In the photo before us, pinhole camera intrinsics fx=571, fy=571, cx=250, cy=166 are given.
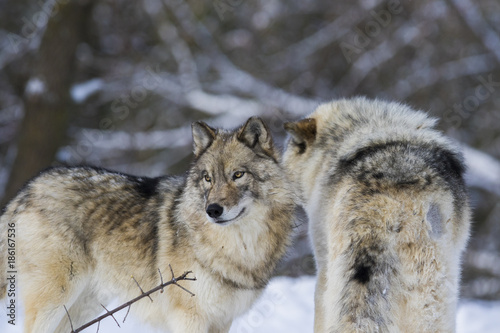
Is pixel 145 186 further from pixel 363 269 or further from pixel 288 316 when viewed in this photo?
pixel 288 316

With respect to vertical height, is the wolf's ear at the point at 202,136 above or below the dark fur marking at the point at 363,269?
above

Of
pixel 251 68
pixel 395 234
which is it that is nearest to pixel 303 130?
pixel 395 234

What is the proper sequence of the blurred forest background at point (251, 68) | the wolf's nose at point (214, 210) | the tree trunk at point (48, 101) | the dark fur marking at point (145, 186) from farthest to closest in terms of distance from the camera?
A: 1. the blurred forest background at point (251, 68)
2. the tree trunk at point (48, 101)
3. the dark fur marking at point (145, 186)
4. the wolf's nose at point (214, 210)

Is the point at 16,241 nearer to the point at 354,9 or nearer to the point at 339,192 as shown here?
the point at 339,192

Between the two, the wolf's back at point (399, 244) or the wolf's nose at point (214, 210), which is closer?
the wolf's back at point (399, 244)

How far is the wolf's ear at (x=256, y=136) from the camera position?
14.7 feet

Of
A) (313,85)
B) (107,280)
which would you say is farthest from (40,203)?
(313,85)

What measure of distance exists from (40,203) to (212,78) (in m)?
9.88

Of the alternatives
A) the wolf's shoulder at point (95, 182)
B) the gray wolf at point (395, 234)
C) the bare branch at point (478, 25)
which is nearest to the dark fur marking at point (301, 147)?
the gray wolf at point (395, 234)

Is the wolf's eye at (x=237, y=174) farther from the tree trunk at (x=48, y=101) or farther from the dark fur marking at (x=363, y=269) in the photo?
the tree trunk at (x=48, y=101)

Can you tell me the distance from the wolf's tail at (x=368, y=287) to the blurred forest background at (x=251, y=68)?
336 inches

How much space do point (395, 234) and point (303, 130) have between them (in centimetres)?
178

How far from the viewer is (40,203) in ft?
15.0

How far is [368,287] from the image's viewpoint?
3514 mm
